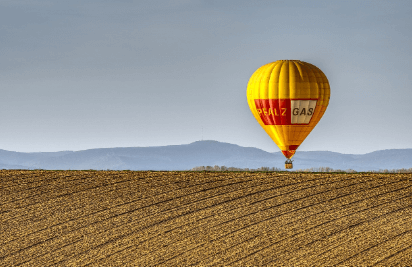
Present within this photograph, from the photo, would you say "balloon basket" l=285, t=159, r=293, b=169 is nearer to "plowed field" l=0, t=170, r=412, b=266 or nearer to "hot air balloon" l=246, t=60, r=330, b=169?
"hot air balloon" l=246, t=60, r=330, b=169

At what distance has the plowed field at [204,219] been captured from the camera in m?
20.8

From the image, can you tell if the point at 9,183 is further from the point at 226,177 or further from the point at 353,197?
the point at 353,197

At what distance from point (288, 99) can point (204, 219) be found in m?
10.8

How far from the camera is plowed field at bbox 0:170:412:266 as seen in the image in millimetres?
20828

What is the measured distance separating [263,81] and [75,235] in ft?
47.1

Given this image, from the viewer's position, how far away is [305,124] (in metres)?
32.8

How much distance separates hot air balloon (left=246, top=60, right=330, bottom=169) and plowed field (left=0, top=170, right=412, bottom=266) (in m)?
4.66

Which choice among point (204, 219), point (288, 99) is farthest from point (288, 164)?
point (204, 219)

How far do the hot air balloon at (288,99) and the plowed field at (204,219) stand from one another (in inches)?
184

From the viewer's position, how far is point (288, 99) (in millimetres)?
32062

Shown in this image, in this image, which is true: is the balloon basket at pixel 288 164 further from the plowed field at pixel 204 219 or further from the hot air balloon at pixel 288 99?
the plowed field at pixel 204 219

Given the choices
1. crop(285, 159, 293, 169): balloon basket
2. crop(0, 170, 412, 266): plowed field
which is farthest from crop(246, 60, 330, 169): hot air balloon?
crop(0, 170, 412, 266): plowed field

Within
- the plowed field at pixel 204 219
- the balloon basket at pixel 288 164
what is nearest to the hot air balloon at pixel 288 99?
the balloon basket at pixel 288 164

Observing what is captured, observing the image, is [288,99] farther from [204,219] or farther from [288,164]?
[204,219]
